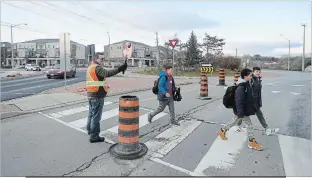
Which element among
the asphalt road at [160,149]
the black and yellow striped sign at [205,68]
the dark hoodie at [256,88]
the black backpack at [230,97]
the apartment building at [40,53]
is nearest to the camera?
the asphalt road at [160,149]

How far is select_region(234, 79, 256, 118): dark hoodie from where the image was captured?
17.1 feet

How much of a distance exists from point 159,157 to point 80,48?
10955cm

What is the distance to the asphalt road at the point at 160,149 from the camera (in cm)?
412

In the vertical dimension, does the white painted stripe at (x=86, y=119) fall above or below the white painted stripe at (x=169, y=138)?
above

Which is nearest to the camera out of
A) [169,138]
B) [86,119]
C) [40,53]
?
[169,138]

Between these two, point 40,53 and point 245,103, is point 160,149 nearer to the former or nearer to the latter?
point 245,103

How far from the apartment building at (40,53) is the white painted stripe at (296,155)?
9135 centimetres

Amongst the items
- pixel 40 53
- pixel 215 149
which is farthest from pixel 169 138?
pixel 40 53

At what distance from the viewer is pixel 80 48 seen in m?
109

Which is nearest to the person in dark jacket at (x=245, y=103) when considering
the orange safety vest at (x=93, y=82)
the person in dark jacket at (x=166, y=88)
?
the person in dark jacket at (x=166, y=88)

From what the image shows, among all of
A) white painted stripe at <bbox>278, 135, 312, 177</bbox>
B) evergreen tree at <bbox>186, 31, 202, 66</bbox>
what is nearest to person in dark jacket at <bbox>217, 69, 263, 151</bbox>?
white painted stripe at <bbox>278, 135, 312, 177</bbox>

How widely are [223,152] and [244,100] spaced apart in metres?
1.09

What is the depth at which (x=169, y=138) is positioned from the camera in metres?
5.71

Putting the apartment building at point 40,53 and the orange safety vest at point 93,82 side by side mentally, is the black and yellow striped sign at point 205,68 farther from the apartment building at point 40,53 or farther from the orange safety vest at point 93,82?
the apartment building at point 40,53
